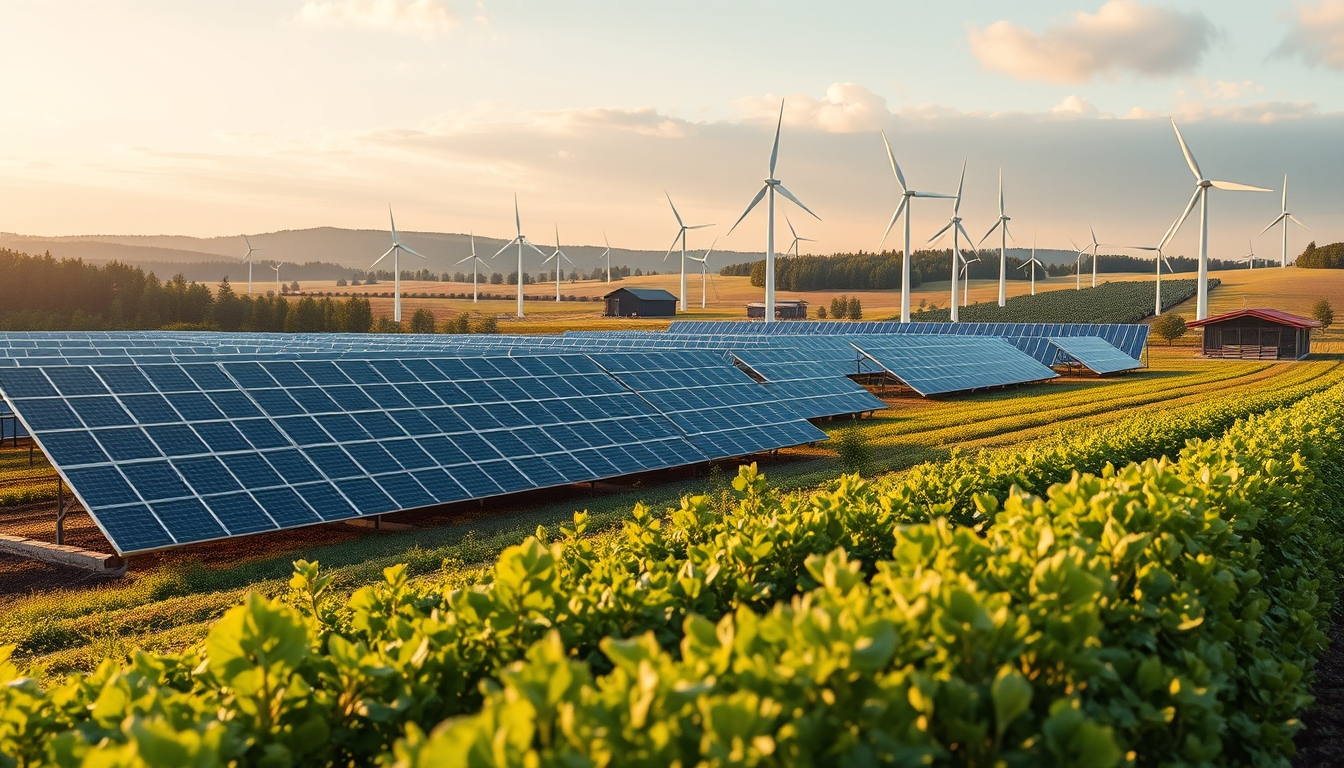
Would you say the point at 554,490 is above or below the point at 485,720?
below

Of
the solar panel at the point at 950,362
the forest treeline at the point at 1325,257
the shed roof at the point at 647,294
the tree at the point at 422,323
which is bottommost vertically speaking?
the solar panel at the point at 950,362

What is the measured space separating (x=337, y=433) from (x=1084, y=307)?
5215 inches

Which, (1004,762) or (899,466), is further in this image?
(899,466)

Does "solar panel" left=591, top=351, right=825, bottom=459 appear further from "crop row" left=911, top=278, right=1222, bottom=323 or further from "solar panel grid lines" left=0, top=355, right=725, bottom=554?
"crop row" left=911, top=278, right=1222, bottom=323

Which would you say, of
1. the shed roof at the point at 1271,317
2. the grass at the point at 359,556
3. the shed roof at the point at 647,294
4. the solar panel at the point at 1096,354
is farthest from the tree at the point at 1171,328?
the shed roof at the point at 647,294

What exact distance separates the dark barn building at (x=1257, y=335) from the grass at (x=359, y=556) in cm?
5071

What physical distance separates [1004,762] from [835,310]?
14715 cm

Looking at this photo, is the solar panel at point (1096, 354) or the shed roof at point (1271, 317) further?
the shed roof at point (1271, 317)

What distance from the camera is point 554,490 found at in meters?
24.1

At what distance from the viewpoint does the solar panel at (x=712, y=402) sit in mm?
27594

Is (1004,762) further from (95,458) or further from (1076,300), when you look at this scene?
(1076,300)

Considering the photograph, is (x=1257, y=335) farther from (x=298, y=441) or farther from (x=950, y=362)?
(x=298, y=441)

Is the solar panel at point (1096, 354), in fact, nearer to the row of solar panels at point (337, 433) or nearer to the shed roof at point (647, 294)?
the row of solar panels at point (337, 433)

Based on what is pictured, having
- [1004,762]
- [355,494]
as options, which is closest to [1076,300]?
[355,494]
